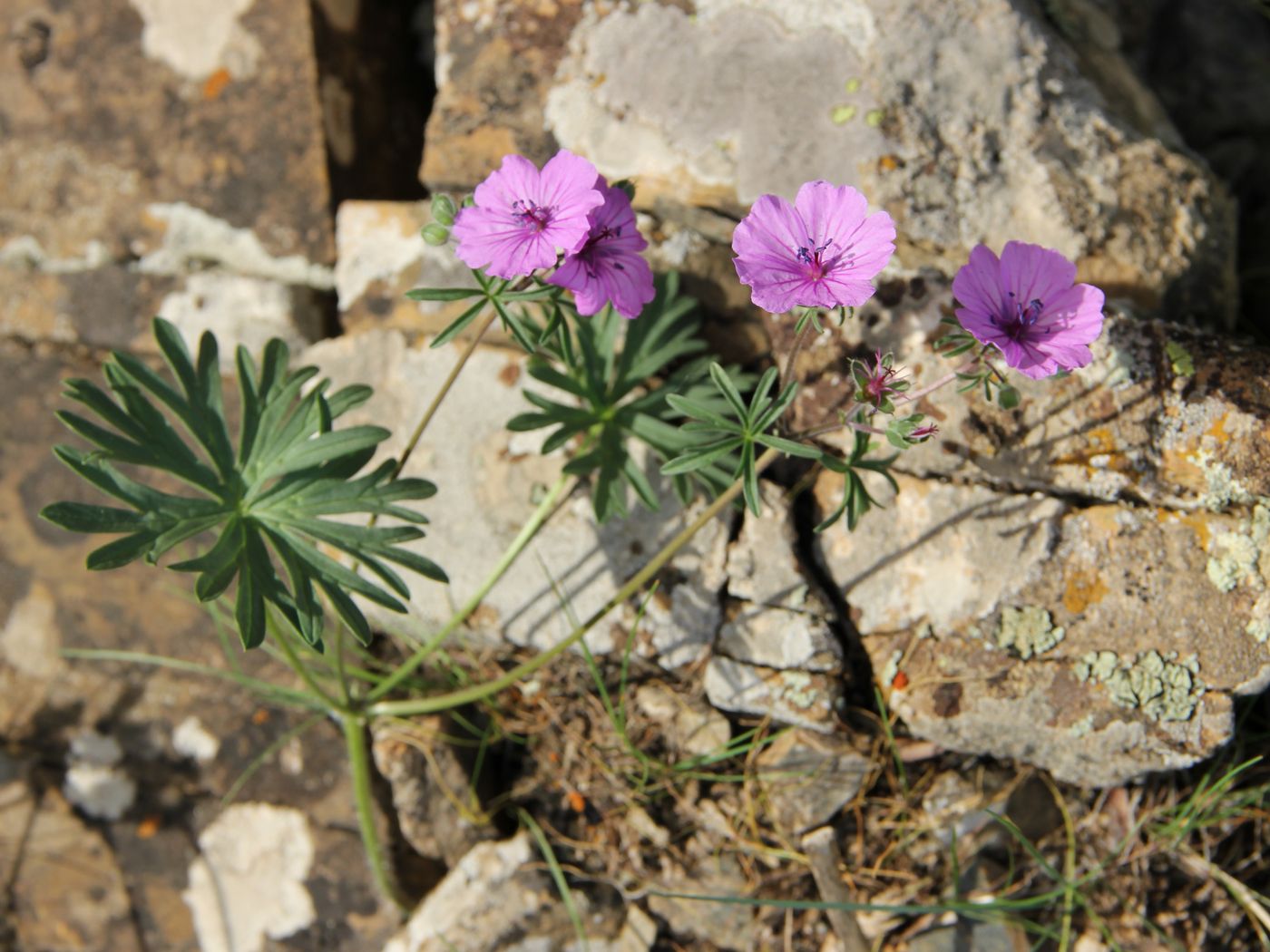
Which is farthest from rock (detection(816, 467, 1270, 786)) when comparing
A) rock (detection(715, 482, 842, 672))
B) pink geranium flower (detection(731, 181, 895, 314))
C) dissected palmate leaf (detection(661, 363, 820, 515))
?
pink geranium flower (detection(731, 181, 895, 314))

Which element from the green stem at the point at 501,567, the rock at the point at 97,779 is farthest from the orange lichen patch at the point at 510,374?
the rock at the point at 97,779

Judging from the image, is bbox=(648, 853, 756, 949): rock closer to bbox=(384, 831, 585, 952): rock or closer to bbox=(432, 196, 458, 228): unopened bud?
bbox=(384, 831, 585, 952): rock

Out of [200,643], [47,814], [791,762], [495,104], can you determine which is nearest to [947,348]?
[791,762]

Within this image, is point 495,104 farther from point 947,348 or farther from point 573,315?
point 947,348

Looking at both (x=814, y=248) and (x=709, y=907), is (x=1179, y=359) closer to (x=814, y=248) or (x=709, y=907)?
(x=814, y=248)

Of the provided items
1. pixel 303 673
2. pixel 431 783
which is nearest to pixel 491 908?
pixel 431 783
